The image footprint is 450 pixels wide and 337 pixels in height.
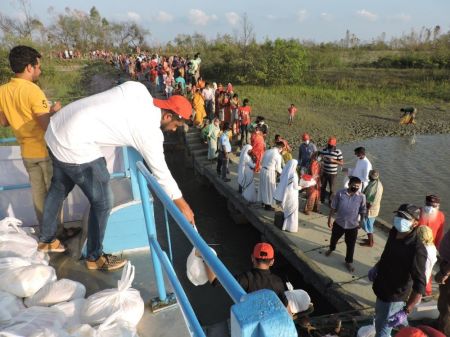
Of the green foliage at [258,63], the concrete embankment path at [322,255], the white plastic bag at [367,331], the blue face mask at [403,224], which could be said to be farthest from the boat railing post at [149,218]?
the green foliage at [258,63]

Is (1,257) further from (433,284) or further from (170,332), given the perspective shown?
(433,284)

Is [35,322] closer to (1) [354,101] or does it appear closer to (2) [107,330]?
(2) [107,330]

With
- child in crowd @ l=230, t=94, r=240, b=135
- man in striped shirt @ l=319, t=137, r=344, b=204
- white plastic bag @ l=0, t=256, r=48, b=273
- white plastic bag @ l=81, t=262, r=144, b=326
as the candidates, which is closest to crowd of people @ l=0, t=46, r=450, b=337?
white plastic bag @ l=0, t=256, r=48, b=273

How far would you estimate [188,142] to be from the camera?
44.7ft

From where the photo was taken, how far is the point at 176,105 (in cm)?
225

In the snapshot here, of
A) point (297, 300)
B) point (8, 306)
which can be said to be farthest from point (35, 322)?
point (297, 300)

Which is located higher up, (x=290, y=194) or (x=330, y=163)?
(x=330, y=163)

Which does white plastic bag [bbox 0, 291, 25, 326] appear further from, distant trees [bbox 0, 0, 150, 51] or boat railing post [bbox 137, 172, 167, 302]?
distant trees [bbox 0, 0, 150, 51]

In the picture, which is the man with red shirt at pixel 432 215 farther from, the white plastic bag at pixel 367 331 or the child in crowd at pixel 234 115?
the child in crowd at pixel 234 115

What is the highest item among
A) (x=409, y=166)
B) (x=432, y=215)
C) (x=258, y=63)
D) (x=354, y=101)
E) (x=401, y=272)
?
(x=258, y=63)

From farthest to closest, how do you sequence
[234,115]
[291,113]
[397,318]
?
[291,113] < [234,115] < [397,318]

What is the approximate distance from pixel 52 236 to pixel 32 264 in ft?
1.45

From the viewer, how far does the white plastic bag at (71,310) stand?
1.98 meters

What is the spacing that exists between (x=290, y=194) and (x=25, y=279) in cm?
542
